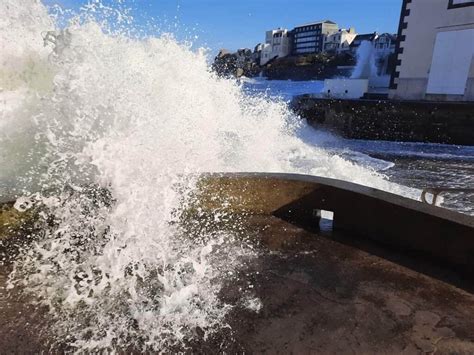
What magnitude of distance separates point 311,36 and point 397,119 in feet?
303

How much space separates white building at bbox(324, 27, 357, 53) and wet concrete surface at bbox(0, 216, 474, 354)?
89.3 m

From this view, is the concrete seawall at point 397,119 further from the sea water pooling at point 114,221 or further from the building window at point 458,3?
the sea water pooling at point 114,221

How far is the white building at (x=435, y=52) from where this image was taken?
16125 mm

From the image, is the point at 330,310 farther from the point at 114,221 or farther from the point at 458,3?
the point at 458,3

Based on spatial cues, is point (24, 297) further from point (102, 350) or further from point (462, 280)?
point (462, 280)

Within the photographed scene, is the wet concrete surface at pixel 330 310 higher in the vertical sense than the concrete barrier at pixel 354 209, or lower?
lower

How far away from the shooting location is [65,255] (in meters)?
2.88

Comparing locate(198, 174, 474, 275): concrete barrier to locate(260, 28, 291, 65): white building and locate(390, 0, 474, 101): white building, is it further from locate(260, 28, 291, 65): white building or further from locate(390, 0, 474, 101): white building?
locate(260, 28, 291, 65): white building

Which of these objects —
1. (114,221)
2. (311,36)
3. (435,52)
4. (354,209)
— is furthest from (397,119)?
(311,36)

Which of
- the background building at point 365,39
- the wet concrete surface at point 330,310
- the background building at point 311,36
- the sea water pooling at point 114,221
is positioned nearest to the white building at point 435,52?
the sea water pooling at point 114,221

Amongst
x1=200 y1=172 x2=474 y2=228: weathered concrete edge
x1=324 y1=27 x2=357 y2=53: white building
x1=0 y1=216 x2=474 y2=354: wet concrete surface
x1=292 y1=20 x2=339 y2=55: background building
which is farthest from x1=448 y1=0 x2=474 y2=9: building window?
x1=292 y1=20 x2=339 y2=55: background building

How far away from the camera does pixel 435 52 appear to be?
Answer: 55.9 ft

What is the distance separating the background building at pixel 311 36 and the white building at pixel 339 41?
1.81 meters

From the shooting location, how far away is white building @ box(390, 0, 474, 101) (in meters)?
16.1
